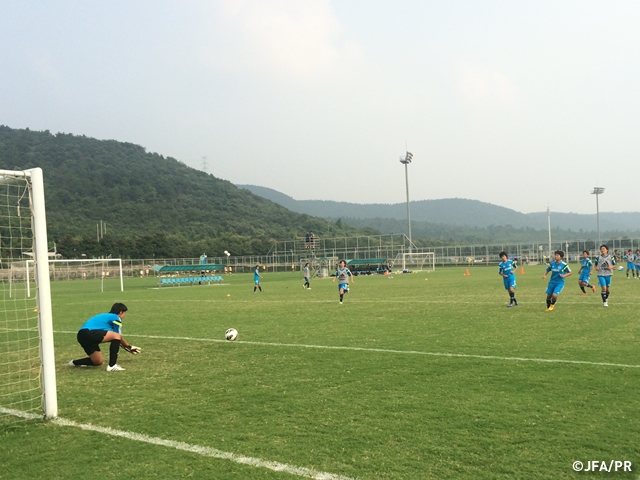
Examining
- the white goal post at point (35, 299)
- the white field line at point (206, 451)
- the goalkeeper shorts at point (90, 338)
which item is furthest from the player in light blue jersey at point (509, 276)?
the white field line at point (206, 451)

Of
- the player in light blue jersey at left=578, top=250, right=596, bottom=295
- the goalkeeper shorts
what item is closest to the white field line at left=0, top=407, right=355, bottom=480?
the goalkeeper shorts

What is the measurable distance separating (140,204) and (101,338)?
12237cm

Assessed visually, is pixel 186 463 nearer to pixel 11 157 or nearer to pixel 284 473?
pixel 284 473

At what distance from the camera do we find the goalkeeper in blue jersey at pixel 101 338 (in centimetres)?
888

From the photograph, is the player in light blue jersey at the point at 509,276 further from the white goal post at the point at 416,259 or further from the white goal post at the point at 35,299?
the white goal post at the point at 416,259

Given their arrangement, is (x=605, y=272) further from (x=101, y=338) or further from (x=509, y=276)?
(x=101, y=338)

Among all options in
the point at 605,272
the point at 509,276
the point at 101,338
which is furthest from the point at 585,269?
the point at 101,338

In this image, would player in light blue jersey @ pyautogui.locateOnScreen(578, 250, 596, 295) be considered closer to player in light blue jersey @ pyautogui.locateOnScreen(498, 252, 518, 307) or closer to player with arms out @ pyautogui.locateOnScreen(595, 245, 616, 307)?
player with arms out @ pyautogui.locateOnScreen(595, 245, 616, 307)

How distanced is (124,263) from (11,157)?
260 feet

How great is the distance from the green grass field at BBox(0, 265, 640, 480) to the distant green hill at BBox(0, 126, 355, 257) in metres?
82.0

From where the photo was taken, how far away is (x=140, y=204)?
125062mm

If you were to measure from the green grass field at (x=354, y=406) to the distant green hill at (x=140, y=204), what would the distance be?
3230 inches

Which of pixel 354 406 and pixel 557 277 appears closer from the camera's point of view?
pixel 354 406

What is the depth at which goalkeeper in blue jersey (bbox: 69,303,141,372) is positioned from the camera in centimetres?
888
